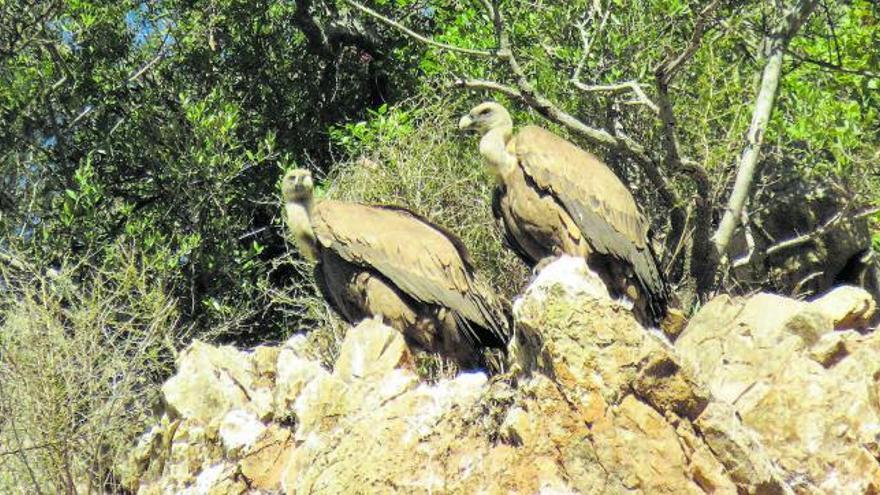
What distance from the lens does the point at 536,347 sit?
7.16 metres

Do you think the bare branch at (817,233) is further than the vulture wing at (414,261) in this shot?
Yes

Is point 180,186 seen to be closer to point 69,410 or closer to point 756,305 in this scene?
point 69,410

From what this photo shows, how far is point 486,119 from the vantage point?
10.9 metres

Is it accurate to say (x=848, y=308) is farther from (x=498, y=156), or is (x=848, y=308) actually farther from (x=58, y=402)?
(x=58, y=402)

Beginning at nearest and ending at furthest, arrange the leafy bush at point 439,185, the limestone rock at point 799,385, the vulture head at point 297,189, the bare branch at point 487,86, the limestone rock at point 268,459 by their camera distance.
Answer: the limestone rock at point 799,385 < the limestone rock at point 268,459 < the vulture head at point 297,189 < the bare branch at point 487,86 < the leafy bush at point 439,185

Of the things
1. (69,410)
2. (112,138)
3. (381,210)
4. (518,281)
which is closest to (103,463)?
(69,410)

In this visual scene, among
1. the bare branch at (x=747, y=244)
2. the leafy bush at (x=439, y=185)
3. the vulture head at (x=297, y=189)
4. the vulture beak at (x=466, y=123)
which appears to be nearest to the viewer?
the vulture head at (x=297, y=189)

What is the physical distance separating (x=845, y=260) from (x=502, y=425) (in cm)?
629

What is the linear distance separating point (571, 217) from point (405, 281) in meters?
1.14

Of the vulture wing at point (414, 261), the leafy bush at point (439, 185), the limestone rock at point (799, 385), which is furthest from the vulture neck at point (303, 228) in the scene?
the limestone rock at point (799, 385)

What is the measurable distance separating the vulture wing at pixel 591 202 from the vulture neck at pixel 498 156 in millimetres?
92

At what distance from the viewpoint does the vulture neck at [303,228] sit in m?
10.4

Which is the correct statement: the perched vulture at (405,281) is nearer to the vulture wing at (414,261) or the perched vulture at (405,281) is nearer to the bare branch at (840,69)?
the vulture wing at (414,261)

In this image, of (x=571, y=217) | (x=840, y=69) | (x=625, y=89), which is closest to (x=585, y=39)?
(x=625, y=89)
